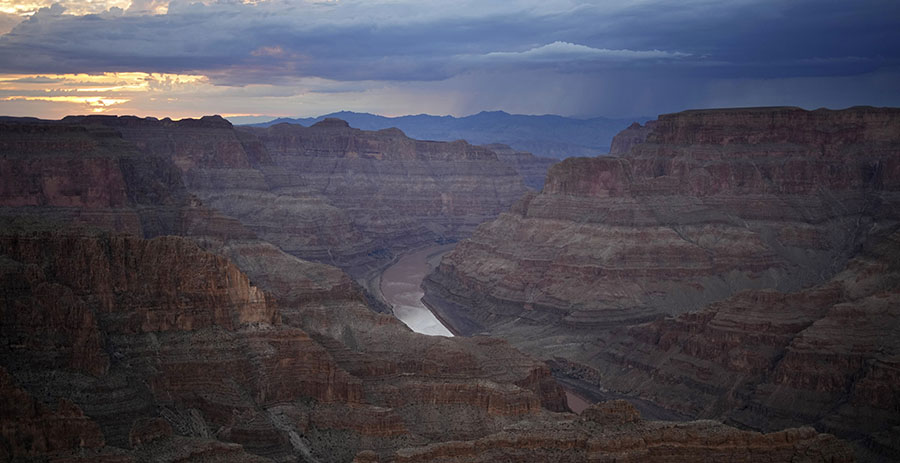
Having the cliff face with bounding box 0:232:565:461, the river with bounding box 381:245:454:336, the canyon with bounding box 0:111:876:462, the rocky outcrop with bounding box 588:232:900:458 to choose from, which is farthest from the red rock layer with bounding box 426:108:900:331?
the cliff face with bounding box 0:232:565:461

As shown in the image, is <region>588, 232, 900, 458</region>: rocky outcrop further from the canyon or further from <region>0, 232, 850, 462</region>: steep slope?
<region>0, 232, 850, 462</region>: steep slope

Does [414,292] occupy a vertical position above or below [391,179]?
below

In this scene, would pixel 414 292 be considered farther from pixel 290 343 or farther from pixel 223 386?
pixel 223 386

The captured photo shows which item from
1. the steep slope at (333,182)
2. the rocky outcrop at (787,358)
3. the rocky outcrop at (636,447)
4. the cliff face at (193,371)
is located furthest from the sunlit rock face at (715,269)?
the steep slope at (333,182)

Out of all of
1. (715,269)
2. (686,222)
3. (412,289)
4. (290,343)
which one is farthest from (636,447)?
(412,289)

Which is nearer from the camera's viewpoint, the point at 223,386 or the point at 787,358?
the point at 223,386

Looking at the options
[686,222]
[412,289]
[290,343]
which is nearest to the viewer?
[290,343]

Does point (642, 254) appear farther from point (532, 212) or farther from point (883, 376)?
point (883, 376)

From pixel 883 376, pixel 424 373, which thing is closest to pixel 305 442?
pixel 424 373
